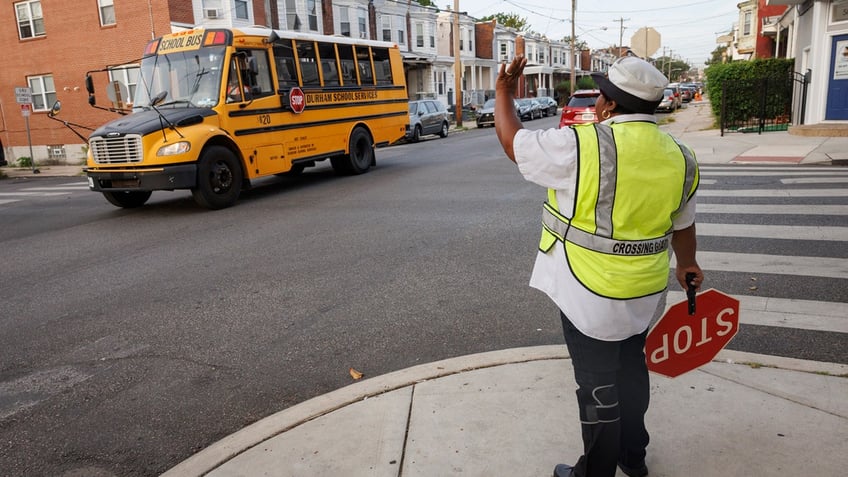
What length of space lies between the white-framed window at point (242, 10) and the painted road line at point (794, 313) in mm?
25960

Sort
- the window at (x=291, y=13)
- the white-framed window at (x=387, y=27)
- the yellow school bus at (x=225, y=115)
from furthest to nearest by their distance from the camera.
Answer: the white-framed window at (x=387, y=27) < the window at (x=291, y=13) < the yellow school bus at (x=225, y=115)

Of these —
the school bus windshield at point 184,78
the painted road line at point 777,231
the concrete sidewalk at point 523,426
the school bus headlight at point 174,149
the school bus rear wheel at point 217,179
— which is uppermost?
the school bus windshield at point 184,78

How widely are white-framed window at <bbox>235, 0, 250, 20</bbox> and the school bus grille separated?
18.5m

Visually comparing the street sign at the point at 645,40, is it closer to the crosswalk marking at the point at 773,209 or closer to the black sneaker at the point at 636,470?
the crosswalk marking at the point at 773,209

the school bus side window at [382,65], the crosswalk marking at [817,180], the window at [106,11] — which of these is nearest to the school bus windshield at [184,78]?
the school bus side window at [382,65]

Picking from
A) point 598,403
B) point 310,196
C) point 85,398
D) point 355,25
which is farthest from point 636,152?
point 355,25

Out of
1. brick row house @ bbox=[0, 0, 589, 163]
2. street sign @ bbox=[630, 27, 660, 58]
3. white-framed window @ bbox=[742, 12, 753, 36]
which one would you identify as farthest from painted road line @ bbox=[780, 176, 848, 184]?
white-framed window @ bbox=[742, 12, 753, 36]

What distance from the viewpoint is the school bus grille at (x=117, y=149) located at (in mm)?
10016

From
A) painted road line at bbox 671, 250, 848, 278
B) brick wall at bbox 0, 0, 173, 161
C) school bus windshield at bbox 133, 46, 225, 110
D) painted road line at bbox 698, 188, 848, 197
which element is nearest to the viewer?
painted road line at bbox 671, 250, 848, 278

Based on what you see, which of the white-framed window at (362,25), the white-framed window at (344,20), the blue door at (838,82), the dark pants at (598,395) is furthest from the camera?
the white-framed window at (362,25)

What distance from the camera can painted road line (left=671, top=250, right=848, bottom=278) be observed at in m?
5.75

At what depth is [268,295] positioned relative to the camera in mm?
5785

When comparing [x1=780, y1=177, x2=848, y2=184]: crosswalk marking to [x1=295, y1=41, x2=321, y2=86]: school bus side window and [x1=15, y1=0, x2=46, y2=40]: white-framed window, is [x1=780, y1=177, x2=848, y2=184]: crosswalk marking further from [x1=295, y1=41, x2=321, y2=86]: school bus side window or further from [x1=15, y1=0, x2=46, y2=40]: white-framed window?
[x1=15, y1=0, x2=46, y2=40]: white-framed window

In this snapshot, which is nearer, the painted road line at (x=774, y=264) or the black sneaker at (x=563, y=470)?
the black sneaker at (x=563, y=470)
